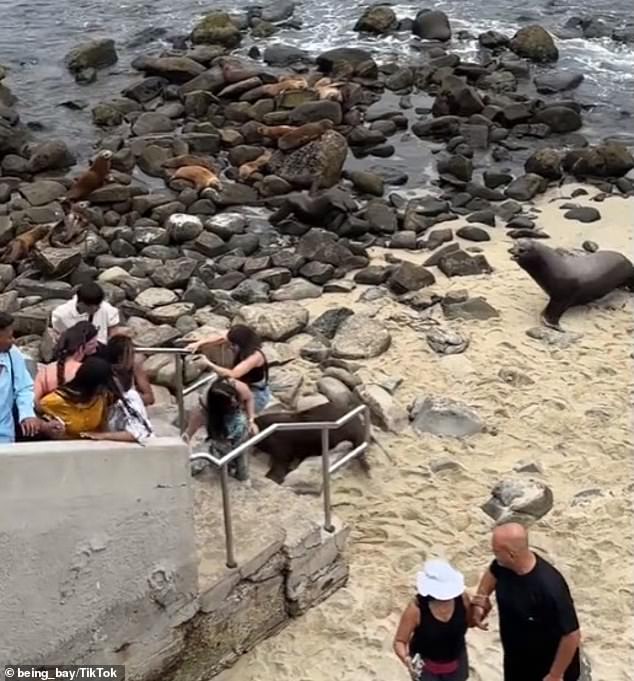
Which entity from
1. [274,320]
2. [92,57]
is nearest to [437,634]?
[274,320]

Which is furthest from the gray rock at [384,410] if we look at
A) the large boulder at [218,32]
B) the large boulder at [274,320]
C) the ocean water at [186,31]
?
the large boulder at [218,32]

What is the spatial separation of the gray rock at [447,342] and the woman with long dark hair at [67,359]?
557 centimetres

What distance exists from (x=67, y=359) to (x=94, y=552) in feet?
4.90

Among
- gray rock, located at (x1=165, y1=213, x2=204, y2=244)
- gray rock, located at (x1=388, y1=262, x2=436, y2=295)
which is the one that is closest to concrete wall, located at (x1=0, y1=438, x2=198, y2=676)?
gray rock, located at (x1=388, y1=262, x2=436, y2=295)

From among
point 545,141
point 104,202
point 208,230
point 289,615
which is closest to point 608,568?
point 289,615

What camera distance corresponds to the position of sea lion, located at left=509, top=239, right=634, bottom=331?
1388cm

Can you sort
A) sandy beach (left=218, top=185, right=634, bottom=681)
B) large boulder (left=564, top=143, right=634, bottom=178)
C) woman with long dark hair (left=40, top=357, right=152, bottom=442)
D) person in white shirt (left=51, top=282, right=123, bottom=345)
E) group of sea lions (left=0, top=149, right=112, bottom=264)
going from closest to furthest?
woman with long dark hair (left=40, top=357, right=152, bottom=442) < sandy beach (left=218, top=185, right=634, bottom=681) < person in white shirt (left=51, top=282, right=123, bottom=345) < group of sea lions (left=0, top=149, right=112, bottom=264) < large boulder (left=564, top=143, right=634, bottom=178)

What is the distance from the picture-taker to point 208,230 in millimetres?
17406

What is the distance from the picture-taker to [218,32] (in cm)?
2862

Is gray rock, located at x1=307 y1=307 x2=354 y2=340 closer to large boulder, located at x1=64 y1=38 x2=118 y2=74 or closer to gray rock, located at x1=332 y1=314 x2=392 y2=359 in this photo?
gray rock, located at x1=332 y1=314 x2=392 y2=359

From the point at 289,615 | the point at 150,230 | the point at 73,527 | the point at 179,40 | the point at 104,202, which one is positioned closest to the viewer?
the point at 73,527

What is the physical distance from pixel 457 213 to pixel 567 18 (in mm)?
14639

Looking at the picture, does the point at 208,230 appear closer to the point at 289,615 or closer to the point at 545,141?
the point at 545,141

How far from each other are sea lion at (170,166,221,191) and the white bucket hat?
1325 cm
